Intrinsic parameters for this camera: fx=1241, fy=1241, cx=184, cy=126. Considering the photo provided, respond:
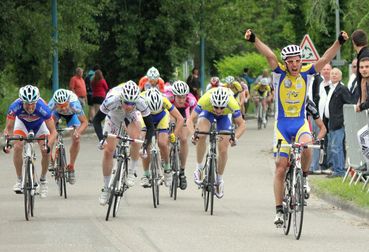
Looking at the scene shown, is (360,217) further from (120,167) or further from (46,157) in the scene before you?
(46,157)

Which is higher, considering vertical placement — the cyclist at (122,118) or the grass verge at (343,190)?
the cyclist at (122,118)

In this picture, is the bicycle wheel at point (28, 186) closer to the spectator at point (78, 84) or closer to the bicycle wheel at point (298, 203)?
the bicycle wheel at point (298, 203)

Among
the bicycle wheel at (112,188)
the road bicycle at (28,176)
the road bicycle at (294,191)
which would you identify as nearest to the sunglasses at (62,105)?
the road bicycle at (28,176)

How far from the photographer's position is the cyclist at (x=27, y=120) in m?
16.4

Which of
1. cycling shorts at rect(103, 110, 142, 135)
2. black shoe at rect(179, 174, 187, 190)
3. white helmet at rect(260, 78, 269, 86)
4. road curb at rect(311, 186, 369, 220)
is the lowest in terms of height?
road curb at rect(311, 186, 369, 220)

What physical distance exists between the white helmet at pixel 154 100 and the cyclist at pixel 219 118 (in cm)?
102

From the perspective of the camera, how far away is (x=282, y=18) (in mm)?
73250

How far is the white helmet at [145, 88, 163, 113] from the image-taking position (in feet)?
60.5

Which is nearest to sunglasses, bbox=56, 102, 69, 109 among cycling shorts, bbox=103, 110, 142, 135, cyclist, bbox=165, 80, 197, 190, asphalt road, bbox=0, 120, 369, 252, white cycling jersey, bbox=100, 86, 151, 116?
asphalt road, bbox=0, 120, 369, 252

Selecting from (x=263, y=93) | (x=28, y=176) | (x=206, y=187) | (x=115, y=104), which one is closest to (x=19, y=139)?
(x=28, y=176)

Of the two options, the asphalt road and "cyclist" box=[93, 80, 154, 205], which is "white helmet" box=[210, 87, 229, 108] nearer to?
"cyclist" box=[93, 80, 154, 205]

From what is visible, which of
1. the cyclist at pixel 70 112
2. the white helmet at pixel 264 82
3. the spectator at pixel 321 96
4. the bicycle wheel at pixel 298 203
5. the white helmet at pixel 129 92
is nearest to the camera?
the bicycle wheel at pixel 298 203

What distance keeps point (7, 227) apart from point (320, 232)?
12.0 ft

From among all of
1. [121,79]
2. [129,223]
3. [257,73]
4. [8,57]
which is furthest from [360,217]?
[257,73]
